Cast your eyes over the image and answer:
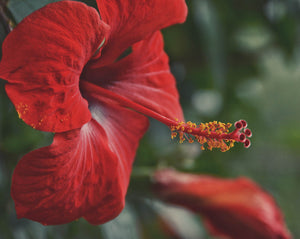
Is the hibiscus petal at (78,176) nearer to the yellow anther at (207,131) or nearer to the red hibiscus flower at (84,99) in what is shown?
the red hibiscus flower at (84,99)

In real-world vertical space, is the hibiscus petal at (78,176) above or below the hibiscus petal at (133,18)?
below

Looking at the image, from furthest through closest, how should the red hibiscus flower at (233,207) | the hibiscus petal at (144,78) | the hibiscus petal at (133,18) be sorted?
the red hibiscus flower at (233,207) < the hibiscus petal at (144,78) < the hibiscus petal at (133,18)

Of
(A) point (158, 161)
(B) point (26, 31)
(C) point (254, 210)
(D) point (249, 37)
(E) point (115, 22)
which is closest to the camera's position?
(B) point (26, 31)

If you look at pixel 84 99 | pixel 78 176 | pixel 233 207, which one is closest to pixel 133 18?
pixel 84 99

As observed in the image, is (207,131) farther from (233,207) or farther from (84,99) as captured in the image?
(233,207)

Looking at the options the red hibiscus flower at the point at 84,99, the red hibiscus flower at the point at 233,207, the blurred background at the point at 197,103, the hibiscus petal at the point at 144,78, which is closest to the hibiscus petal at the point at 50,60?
the red hibiscus flower at the point at 84,99

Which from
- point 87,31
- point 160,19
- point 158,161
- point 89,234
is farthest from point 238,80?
point 87,31

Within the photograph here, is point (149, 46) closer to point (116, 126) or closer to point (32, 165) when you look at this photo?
point (116, 126)
